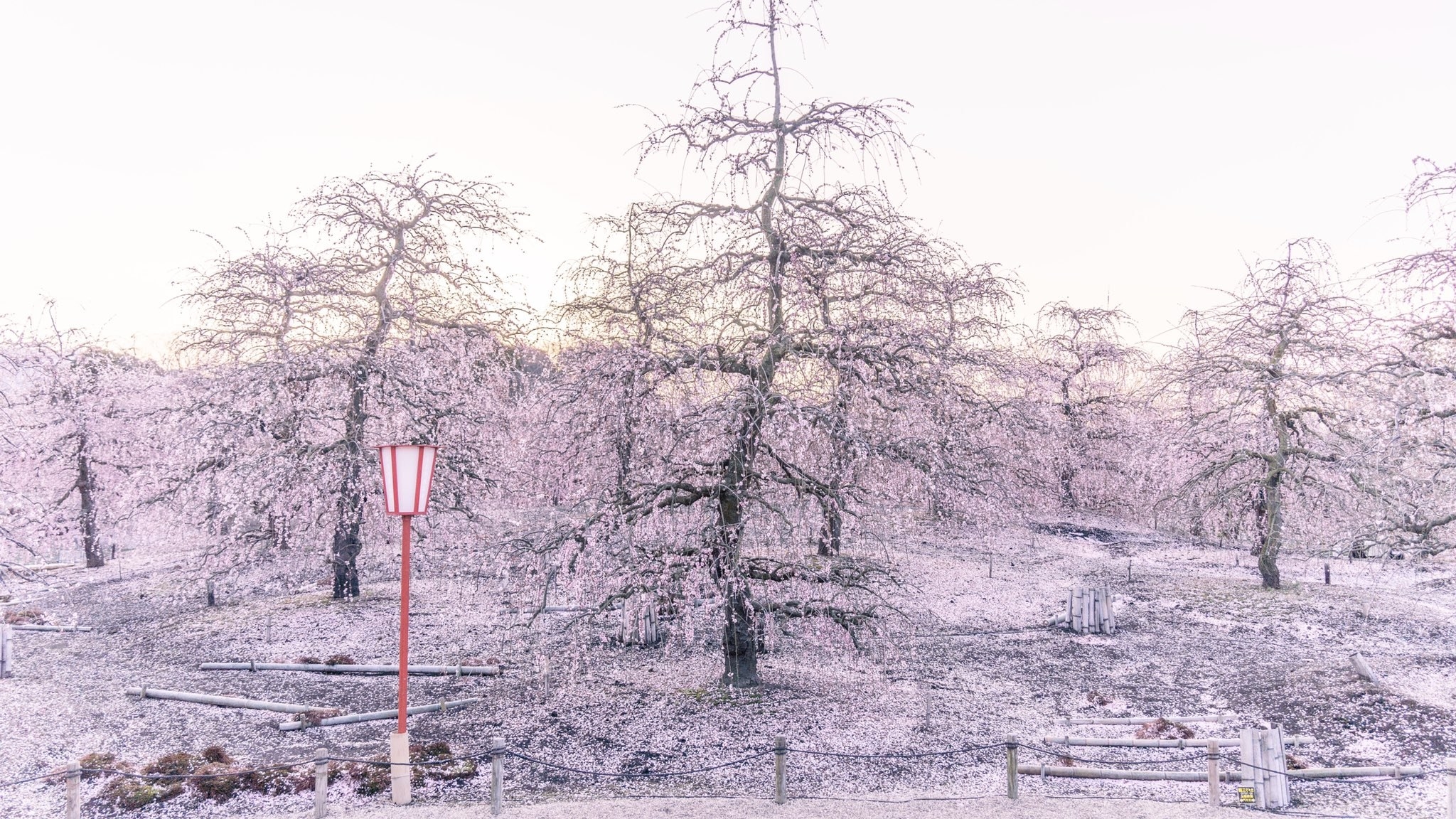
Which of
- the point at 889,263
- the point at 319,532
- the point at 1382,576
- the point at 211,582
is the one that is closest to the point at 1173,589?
the point at 1382,576

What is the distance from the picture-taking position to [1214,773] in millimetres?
8555

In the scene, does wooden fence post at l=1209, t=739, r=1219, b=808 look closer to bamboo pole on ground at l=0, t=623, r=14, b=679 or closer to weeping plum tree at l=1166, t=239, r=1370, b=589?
weeping plum tree at l=1166, t=239, r=1370, b=589

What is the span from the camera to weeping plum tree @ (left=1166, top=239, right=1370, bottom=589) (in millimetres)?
18688

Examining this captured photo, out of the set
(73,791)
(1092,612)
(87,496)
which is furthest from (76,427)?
(1092,612)

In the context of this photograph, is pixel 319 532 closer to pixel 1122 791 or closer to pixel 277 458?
pixel 277 458

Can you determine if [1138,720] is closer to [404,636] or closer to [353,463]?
[404,636]

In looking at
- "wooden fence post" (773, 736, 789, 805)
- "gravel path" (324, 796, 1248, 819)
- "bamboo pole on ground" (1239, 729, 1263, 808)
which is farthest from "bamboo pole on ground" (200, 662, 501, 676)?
"bamboo pole on ground" (1239, 729, 1263, 808)

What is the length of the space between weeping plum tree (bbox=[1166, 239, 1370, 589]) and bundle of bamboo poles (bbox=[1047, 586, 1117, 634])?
5.03 metres

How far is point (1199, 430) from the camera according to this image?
795 inches

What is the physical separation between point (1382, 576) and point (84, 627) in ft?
102

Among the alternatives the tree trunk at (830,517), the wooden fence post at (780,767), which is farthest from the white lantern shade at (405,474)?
the tree trunk at (830,517)

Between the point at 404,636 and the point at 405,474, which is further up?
the point at 405,474

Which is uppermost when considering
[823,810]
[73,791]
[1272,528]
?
[1272,528]

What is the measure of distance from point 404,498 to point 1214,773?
28.3 feet
